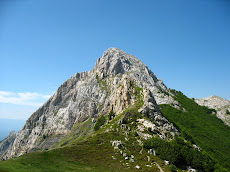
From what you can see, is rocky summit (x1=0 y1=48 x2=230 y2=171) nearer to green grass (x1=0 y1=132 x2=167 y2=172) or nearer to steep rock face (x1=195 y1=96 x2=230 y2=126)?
green grass (x1=0 y1=132 x2=167 y2=172)

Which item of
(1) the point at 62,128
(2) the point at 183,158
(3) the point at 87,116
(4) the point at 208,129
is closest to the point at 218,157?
(4) the point at 208,129

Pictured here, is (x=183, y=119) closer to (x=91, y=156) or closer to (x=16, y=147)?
(x=91, y=156)

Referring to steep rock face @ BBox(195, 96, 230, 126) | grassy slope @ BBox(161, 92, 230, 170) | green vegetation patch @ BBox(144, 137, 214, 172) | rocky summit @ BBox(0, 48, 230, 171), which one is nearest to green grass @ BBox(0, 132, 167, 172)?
rocky summit @ BBox(0, 48, 230, 171)

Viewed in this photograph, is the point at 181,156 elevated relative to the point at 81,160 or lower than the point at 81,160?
elevated

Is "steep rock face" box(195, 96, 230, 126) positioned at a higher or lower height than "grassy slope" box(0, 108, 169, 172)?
higher

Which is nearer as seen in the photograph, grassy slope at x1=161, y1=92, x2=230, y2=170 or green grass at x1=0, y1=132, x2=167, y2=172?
green grass at x1=0, y1=132, x2=167, y2=172

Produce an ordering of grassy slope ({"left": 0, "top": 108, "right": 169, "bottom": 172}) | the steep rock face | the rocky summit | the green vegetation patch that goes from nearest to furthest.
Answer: grassy slope ({"left": 0, "top": 108, "right": 169, "bottom": 172})
the rocky summit
the green vegetation patch
the steep rock face

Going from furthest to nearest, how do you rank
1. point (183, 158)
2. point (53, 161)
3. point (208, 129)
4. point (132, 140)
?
1. point (208, 129)
2. point (132, 140)
3. point (183, 158)
4. point (53, 161)

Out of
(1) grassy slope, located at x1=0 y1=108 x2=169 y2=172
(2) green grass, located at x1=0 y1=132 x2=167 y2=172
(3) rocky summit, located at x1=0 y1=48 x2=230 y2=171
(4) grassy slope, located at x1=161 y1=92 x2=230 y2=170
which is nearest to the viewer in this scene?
(2) green grass, located at x1=0 y1=132 x2=167 y2=172

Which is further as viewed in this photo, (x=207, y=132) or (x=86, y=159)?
(x=207, y=132)

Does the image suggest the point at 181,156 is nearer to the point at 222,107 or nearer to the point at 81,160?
the point at 81,160

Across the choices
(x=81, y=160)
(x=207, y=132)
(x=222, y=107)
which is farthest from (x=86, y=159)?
(x=222, y=107)

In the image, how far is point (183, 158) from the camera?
5450cm

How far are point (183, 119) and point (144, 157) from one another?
9229cm
